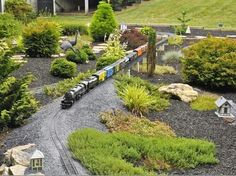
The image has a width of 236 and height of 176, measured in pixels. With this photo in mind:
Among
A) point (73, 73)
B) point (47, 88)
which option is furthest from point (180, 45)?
point (47, 88)

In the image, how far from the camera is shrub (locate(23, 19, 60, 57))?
19.5 metres

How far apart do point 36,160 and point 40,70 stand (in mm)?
9429

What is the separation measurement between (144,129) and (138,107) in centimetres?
146

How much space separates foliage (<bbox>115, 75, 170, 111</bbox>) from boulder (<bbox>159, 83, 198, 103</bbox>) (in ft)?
0.82

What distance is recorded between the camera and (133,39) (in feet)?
76.3

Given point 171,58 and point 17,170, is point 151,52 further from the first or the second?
point 17,170

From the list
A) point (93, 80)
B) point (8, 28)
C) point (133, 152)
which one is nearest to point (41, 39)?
point (8, 28)

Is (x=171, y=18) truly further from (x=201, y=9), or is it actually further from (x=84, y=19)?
(x=84, y=19)

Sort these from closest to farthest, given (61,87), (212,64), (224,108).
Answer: (224,108), (61,87), (212,64)

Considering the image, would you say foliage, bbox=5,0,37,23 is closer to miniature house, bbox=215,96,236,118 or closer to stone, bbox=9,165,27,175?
miniature house, bbox=215,96,236,118

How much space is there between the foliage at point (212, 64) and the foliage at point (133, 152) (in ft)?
19.3

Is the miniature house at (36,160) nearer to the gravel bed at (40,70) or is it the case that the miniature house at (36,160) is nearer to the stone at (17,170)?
the stone at (17,170)

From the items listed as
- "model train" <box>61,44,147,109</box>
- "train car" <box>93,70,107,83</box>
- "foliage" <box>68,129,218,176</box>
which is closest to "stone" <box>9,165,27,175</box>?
"foliage" <box>68,129,218,176</box>

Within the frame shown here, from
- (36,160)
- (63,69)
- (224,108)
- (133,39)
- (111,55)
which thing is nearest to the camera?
(36,160)
